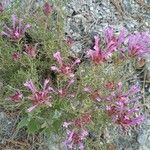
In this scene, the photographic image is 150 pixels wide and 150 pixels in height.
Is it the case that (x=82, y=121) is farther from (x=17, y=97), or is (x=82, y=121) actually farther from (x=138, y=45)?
(x=138, y=45)

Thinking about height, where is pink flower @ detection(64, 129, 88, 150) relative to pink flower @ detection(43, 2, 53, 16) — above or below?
below

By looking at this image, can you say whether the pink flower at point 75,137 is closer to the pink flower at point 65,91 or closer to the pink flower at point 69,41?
the pink flower at point 65,91

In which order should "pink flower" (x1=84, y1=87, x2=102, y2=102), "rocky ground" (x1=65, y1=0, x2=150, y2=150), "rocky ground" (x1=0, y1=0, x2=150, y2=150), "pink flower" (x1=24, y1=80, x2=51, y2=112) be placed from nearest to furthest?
"pink flower" (x1=24, y1=80, x2=51, y2=112) < "pink flower" (x1=84, y1=87, x2=102, y2=102) < "rocky ground" (x1=0, y1=0, x2=150, y2=150) < "rocky ground" (x1=65, y1=0, x2=150, y2=150)

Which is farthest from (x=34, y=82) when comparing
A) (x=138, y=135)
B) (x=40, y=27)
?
(x=138, y=135)

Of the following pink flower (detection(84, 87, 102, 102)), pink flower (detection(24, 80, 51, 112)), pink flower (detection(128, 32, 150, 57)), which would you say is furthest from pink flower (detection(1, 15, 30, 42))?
pink flower (detection(128, 32, 150, 57))

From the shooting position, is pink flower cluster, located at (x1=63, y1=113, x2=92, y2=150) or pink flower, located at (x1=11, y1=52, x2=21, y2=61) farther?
pink flower, located at (x1=11, y1=52, x2=21, y2=61)

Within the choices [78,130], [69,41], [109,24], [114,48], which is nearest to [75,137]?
[78,130]

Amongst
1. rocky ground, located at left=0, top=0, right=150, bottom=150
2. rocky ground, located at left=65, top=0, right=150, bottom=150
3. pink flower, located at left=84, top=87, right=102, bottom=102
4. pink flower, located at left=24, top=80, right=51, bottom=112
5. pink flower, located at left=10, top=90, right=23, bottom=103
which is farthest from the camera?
rocky ground, located at left=65, top=0, right=150, bottom=150

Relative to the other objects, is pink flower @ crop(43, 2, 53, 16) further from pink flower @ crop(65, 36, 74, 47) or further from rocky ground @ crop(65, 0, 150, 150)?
rocky ground @ crop(65, 0, 150, 150)

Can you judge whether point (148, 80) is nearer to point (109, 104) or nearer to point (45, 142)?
point (109, 104)
